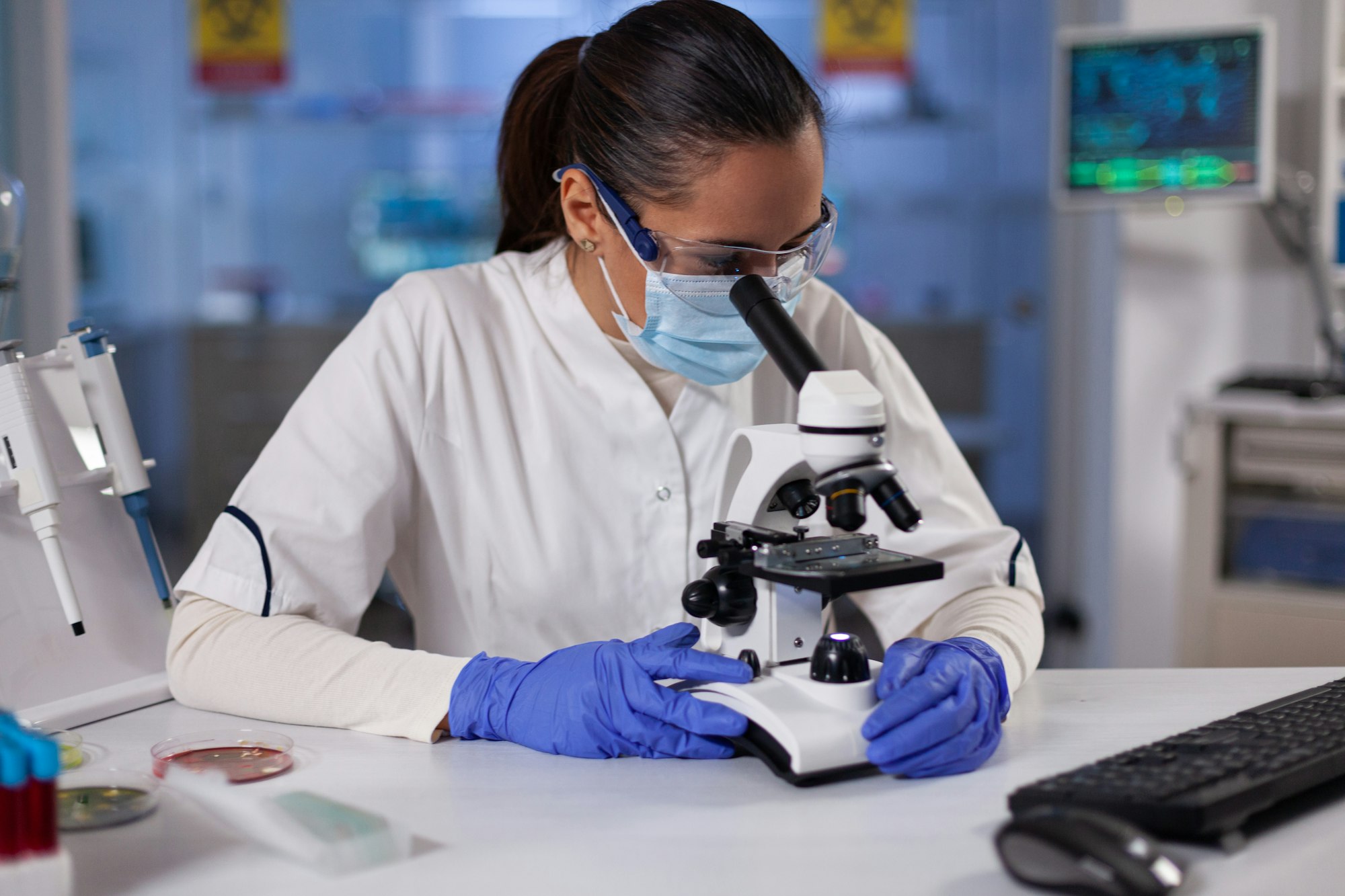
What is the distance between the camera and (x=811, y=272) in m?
1.25

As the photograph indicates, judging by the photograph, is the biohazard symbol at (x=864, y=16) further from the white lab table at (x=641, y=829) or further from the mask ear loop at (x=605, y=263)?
the white lab table at (x=641, y=829)

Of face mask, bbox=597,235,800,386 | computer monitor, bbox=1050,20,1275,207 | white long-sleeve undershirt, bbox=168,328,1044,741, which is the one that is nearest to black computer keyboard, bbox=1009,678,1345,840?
white long-sleeve undershirt, bbox=168,328,1044,741

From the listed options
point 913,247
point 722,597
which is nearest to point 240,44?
point 913,247

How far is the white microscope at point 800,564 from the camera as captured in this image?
865 mm

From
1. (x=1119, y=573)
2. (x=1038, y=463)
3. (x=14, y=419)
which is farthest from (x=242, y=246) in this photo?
(x=14, y=419)

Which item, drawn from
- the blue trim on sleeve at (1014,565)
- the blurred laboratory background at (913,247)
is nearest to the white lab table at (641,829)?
the blue trim on sleeve at (1014,565)

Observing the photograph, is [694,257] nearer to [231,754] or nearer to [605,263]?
[605,263]

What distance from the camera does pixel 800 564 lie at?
918 mm

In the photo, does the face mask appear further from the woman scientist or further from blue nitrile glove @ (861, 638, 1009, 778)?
blue nitrile glove @ (861, 638, 1009, 778)

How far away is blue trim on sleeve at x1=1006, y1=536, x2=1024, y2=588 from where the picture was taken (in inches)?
50.6

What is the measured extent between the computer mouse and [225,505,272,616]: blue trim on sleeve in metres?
0.72

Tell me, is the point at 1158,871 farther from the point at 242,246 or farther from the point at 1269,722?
the point at 242,246

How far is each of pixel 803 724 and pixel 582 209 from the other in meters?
0.65

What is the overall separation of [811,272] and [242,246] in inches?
130
